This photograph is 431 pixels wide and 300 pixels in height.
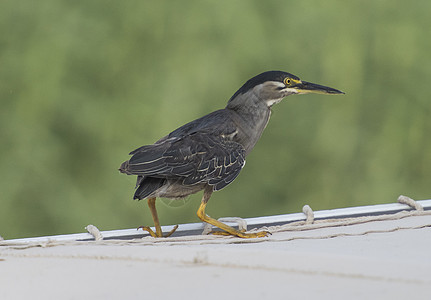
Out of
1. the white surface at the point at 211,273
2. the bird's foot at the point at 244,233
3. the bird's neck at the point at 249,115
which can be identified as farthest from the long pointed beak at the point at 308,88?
the white surface at the point at 211,273

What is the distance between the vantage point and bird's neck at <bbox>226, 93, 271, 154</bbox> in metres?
3.03

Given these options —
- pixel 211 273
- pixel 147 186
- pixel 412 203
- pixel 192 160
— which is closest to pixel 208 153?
pixel 192 160

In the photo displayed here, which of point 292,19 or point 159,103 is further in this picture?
point 292,19

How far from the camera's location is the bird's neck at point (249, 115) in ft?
9.95

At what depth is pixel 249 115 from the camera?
3062mm

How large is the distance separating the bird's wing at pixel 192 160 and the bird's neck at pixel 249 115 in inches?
4.1

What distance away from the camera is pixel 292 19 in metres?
5.66

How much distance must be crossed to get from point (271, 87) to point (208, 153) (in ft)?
1.52

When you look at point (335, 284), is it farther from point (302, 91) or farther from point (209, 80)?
point (209, 80)

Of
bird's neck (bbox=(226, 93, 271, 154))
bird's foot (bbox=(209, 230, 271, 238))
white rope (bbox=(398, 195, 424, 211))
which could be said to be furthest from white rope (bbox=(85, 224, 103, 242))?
white rope (bbox=(398, 195, 424, 211))

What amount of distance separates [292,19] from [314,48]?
27cm

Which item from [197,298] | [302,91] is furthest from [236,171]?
[197,298]

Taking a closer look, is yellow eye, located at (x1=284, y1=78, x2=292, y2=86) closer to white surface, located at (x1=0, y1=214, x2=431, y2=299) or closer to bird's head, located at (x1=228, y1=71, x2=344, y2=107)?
bird's head, located at (x1=228, y1=71, x2=344, y2=107)

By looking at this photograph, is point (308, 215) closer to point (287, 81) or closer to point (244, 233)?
point (244, 233)
